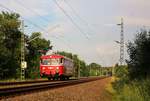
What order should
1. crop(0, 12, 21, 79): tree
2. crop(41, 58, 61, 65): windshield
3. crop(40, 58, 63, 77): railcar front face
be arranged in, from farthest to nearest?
1. crop(0, 12, 21, 79): tree
2. crop(41, 58, 61, 65): windshield
3. crop(40, 58, 63, 77): railcar front face

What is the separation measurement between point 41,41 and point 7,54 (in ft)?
167

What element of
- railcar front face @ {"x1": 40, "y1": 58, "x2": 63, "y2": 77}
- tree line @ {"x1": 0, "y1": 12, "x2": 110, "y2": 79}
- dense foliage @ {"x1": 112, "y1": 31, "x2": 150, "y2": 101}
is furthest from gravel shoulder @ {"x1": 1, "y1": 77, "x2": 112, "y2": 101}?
tree line @ {"x1": 0, "y1": 12, "x2": 110, "y2": 79}

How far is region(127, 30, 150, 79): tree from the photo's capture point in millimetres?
24516

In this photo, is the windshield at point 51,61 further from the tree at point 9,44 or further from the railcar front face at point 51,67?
the tree at point 9,44

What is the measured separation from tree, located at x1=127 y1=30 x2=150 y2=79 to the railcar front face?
2160cm

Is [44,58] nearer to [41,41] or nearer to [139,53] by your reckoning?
[139,53]

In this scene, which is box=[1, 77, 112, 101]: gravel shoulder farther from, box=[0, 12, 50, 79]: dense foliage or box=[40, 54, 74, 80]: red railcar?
box=[0, 12, 50, 79]: dense foliage

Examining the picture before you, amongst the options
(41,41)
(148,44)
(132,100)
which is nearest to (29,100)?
(132,100)

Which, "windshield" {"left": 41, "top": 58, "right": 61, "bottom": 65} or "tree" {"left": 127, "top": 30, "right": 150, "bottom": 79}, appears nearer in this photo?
"tree" {"left": 127, "top": 30, "right": 150, "bottom": 79}

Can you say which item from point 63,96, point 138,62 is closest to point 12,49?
point 138,62

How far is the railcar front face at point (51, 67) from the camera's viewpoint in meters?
50.6

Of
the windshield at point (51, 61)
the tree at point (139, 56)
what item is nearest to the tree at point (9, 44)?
the windshield at point (51, 61)

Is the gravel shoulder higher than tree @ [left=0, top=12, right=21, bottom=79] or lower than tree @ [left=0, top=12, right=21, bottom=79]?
lower

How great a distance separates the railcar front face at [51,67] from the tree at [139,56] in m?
→ 21.6
